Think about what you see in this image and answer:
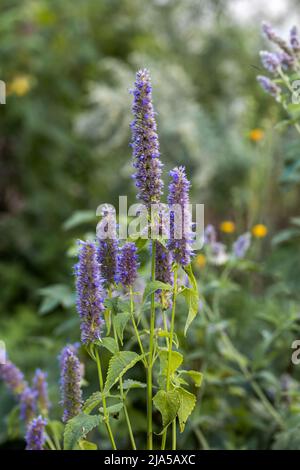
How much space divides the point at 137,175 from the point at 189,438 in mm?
1245

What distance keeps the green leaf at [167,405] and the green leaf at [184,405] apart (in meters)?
0.02

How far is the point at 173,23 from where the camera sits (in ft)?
16.6

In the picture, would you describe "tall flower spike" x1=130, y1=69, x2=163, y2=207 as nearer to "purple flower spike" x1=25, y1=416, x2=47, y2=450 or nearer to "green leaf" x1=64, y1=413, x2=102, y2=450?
"green leaf" x1=64, y1=413, x2=102, y2=450

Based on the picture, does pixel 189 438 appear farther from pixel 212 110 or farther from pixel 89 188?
pixel 212 110

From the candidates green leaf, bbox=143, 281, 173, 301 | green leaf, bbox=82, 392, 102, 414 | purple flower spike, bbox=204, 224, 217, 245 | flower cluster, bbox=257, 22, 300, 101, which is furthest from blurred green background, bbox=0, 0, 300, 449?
green leaf, bbox=143, 281, 173, 301

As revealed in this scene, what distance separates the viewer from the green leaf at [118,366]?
3.76ft

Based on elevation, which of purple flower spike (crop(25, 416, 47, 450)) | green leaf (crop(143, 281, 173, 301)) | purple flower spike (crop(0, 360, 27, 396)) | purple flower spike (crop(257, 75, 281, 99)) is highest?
purple flower spike (crop(257, 75, 281, 99))

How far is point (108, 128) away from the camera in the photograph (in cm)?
382

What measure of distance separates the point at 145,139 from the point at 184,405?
474mm

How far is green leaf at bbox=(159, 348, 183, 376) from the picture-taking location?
1.21 m

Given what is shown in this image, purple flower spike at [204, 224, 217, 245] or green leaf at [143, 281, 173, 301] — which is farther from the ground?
purple flower spike at [204, 224, 217, 245]

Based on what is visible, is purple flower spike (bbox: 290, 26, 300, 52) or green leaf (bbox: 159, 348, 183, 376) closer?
green leaf (bbox: 159, 348, 183, 376)

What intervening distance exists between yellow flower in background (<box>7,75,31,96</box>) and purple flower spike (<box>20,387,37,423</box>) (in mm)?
2692
